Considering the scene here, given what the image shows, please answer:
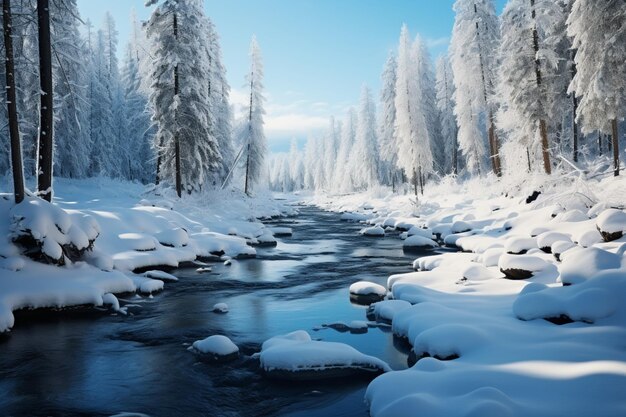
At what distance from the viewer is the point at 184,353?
289 inches

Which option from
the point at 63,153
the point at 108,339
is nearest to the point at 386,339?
the point at 108,339

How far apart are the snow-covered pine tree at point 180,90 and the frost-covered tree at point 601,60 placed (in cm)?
1941

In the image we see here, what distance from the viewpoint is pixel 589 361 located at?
5.14 m

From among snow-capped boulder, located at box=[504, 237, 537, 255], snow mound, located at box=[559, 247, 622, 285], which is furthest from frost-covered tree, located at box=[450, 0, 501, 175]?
snow mound, located at box=[559, 247, 622, 285]

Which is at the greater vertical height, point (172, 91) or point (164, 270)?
point (172, 91)

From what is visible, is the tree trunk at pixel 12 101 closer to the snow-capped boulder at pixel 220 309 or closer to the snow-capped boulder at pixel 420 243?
the snow-capped boulder at pixel 220 309

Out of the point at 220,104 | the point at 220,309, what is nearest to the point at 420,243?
the point at 220,309

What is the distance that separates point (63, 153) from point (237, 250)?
2433 centimetres

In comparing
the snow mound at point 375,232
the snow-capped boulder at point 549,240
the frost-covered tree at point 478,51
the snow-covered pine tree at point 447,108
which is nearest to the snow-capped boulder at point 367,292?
the snow-capped boulder at point 549,240

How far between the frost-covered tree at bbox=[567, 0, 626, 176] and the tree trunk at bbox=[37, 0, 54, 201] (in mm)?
20474

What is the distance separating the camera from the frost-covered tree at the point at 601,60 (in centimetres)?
1758

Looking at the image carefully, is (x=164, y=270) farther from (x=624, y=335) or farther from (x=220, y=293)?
(x=624, y=335)

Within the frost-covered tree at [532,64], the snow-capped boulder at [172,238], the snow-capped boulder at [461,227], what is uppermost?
the frost-covered tree at [532,64]

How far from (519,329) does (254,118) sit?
36602 millimetres
